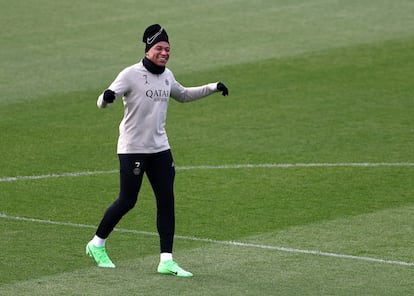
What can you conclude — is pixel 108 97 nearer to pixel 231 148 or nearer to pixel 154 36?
pixel 154 36

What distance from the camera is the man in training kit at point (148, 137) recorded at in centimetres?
1309

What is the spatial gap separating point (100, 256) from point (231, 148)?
298 inches

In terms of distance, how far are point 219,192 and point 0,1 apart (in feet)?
53.0

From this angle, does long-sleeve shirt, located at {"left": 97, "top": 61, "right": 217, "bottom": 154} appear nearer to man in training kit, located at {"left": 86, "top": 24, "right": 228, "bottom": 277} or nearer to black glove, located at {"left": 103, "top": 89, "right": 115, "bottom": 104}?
man in training kit, located at {"left": 86, "top": 24, "right": 228, "bottom": 277}

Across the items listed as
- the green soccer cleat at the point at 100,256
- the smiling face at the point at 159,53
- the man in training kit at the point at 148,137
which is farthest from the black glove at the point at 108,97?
the green soccer cleat at the point at 100,256

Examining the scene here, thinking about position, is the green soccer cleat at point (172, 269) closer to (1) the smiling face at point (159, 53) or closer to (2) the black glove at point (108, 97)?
(2) the black glove at point (108, 97)

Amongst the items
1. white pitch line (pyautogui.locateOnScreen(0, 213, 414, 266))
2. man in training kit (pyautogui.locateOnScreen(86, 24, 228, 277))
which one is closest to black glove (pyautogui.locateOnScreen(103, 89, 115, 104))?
man in training kit (pyautogui.locateOnScreen(86, 24, 228, 277))

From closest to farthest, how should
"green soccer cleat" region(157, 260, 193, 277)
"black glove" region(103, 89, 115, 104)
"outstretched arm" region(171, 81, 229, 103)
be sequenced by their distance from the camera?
"black glove" region(103, 89, 115, 104) → "green soccer cleat" region(157, 260, 193, 277) → "outstretched arm" region(171, 81, 229, 103)

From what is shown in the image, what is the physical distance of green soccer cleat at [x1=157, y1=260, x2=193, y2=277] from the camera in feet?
42.3

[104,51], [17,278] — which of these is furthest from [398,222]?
[104,51]

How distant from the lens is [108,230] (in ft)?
44.0

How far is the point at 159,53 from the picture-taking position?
1310 centimetres

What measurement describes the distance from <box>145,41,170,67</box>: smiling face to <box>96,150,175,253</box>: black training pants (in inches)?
37.1

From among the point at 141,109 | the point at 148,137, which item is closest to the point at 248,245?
the point at 148,137
